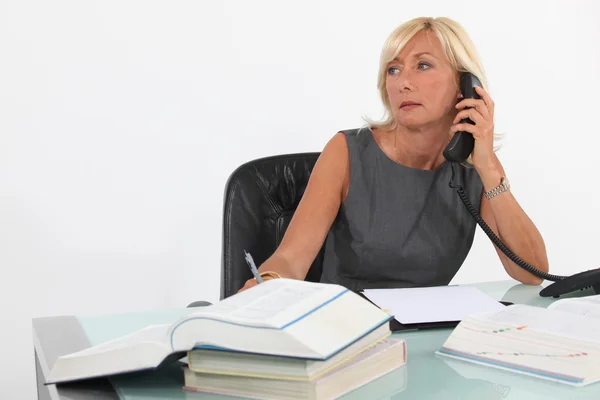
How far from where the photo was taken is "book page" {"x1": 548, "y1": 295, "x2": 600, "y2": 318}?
51.4 inches

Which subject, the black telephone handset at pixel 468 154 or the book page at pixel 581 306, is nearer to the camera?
the book page at pixel 581 306

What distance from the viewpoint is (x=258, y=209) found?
6.37ft

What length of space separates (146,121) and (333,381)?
6.46 feet

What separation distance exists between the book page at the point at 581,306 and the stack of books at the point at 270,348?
41cm

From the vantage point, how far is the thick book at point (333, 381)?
92cm

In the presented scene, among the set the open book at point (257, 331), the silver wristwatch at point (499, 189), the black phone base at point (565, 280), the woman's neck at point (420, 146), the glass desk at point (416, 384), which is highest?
the woman's neck at point (420, 146)

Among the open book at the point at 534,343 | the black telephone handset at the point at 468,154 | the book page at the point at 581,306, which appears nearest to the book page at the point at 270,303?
the open book at the point at 534,343

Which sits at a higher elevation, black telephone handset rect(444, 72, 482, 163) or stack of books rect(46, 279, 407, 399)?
black telephone handset rect(444, 72, 482, 163)

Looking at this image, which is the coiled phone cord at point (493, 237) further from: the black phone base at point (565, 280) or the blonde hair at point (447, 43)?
the blonde hair at point (447, 43)

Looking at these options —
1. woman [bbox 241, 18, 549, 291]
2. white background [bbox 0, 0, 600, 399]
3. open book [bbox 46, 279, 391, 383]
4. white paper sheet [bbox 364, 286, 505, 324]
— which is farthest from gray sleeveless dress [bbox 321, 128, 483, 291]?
open book [bbox 46, 279, 391, 383]

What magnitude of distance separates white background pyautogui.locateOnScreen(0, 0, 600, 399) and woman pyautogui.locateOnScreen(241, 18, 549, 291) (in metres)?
0.86

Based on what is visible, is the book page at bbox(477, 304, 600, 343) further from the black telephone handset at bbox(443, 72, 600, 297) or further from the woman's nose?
the woman's nose

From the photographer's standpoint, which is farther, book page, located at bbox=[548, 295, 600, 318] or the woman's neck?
the woman's neck

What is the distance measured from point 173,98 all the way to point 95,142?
312 mm
